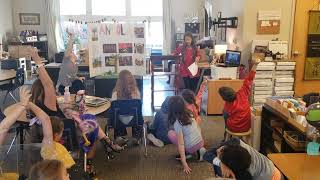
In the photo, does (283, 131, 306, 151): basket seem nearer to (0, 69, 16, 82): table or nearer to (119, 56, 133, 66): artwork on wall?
(119, 56, 133, 66): artwork on wall

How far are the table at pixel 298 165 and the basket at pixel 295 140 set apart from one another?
0.59 meters

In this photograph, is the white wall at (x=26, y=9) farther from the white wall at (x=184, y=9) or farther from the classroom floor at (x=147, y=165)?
the classroom floor at (x=147, y=165)

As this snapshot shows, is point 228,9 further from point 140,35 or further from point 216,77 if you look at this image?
point 140,35

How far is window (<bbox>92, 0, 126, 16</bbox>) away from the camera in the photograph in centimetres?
1002

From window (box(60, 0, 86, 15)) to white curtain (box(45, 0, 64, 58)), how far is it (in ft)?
0.57

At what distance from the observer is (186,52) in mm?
5844

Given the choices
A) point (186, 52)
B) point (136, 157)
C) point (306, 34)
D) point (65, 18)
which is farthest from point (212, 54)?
point (65, 18)

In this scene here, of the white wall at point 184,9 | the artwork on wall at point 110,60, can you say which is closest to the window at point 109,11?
the white wall at point 184,9

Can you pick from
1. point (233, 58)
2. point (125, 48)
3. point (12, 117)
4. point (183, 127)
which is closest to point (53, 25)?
point (125, 48)

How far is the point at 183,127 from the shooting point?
3473mm

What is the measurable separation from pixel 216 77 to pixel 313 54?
1.74m

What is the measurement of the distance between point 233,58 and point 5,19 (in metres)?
6.87

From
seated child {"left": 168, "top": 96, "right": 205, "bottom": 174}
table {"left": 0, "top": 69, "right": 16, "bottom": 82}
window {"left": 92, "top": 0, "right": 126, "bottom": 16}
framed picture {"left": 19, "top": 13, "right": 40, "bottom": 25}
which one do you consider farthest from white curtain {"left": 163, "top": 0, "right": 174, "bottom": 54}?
seated child {"left": 168, "top": 96, "right": 205, "bottom": 174}

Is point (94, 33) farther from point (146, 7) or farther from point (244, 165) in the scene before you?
point (146, 7)
